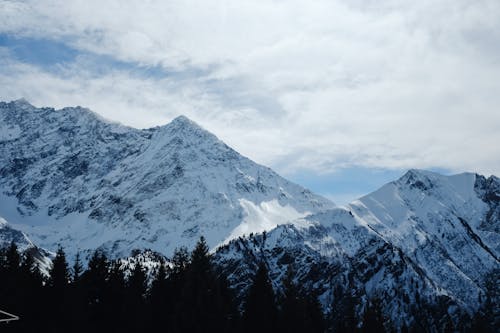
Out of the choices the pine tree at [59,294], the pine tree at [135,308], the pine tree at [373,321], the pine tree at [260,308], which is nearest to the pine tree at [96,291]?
the pine tree at [59,294]

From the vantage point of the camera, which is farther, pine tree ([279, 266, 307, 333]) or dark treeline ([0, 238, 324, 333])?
pine tree ([279, 266, 307, 333])

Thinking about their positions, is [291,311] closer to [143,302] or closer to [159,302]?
[159,302]

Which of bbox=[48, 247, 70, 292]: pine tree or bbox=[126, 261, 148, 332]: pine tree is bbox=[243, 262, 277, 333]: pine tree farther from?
bbox=[48, 247, 70, 292]: pine tree

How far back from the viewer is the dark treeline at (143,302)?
43.9 metres

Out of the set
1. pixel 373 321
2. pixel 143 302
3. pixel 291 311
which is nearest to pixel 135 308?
pixel 143 302

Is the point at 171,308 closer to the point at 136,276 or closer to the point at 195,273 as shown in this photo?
the point at 136,276

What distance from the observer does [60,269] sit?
63250 mm

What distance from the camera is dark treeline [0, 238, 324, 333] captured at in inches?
1727

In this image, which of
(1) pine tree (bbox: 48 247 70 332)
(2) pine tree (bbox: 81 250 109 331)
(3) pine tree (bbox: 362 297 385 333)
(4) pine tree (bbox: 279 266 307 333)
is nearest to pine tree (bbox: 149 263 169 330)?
(2) pine tree (bbox: 81 250 109 331)

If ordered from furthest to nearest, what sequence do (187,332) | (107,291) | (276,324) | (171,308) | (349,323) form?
(349,323) < (107,291) < (171,308) < (276,324) < (187,332)

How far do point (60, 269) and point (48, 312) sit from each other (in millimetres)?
4736

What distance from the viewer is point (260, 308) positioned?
5141 centimetres

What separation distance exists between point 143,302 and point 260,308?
1350 cm

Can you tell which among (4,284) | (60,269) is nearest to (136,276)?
(60,269)
